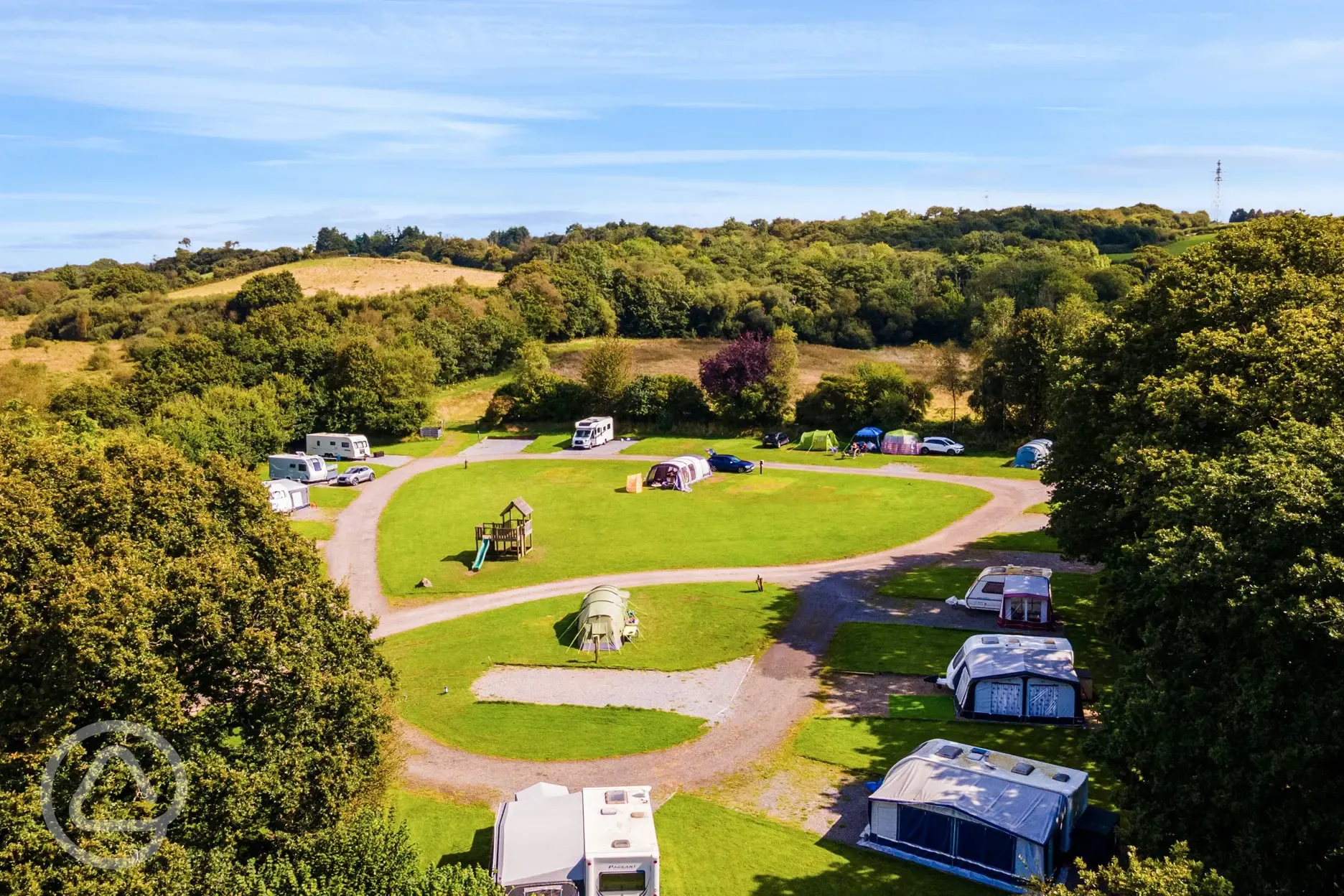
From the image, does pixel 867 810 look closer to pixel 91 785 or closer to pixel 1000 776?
pixel 1000 776

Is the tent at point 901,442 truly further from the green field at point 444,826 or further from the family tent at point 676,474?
the green field at point 444,826

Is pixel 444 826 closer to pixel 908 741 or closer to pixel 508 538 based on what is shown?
pixel 908 741

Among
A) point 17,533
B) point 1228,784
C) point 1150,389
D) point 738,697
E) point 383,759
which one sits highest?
point 1150,389

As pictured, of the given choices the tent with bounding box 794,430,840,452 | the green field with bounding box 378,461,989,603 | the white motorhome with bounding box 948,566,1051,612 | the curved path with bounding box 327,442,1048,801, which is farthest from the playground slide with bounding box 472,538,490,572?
the tent with bounding box 794,430,840,452

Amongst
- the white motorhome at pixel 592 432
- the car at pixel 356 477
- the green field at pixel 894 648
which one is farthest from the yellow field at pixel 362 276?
the green field at pixel 894 648

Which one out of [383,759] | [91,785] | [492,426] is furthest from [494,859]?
[492,426]
